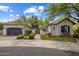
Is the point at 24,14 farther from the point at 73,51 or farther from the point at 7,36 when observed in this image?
the point at 73,51

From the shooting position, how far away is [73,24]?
9820mm

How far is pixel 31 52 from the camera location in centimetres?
972

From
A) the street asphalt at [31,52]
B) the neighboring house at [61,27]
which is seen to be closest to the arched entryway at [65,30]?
the neighboring house at [61,27]

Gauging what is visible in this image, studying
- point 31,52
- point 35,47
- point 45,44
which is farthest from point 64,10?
point 31,52

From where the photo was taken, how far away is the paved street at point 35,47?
9727 millimetres

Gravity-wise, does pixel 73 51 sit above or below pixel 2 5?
below

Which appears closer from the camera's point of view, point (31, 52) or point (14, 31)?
→ point (31, 52)

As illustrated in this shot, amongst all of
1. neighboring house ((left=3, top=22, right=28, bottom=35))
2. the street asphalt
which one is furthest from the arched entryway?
neighboring house ((left=3, top=22, right=28, bottom=35))

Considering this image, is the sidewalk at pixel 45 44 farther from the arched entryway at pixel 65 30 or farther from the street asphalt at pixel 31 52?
the arched entryway at pixel 65 30

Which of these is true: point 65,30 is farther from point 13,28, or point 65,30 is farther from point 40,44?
point 13,28

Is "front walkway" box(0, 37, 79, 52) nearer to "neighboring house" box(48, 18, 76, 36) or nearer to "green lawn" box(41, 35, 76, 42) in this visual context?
"green lawn" box(41, 35, 76, 42)

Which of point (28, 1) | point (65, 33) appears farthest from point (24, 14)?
point (65, 33)

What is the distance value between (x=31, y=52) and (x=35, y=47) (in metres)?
0.13

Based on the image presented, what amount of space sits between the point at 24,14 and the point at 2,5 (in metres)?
0.46
